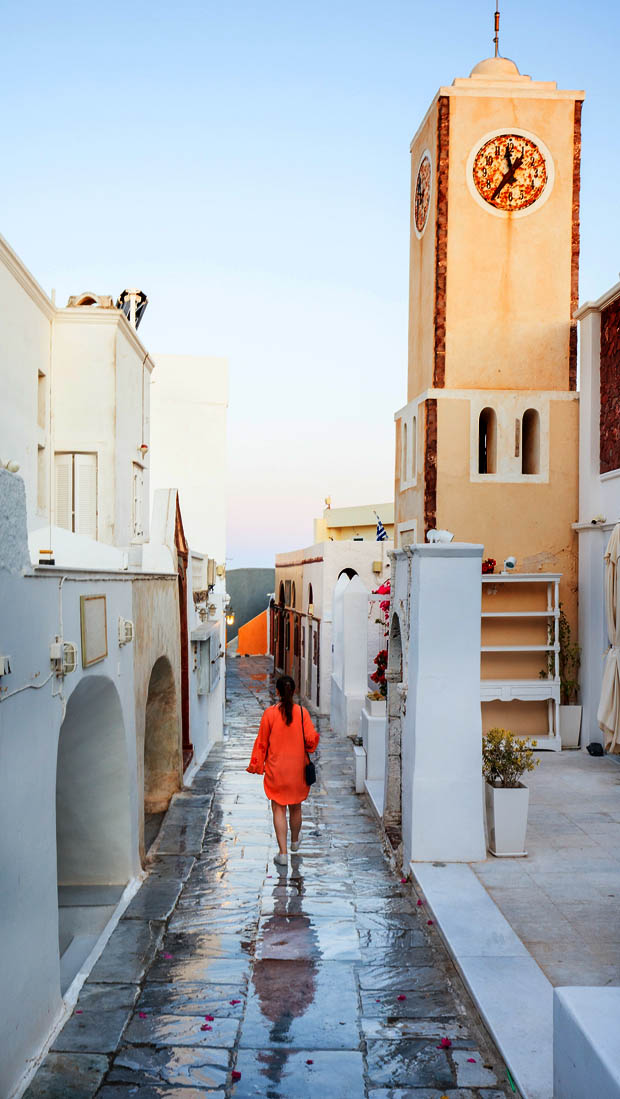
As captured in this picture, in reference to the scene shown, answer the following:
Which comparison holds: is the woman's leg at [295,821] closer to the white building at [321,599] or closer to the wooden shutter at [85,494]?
the wooden shutter at [85,494]

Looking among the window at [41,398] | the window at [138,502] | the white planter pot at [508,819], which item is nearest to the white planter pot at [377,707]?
the white planter pot at [508,819]

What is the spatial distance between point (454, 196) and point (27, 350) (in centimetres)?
629

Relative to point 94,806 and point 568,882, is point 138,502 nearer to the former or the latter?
point 94,806

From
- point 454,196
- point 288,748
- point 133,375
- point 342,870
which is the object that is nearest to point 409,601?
point 288,748

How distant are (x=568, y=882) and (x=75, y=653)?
370 cm

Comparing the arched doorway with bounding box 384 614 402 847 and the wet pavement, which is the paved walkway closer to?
the wet pavement

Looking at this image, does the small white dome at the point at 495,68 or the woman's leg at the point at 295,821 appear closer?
the woman's leg at the point at 295,821

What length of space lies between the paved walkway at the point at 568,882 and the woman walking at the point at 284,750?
1.56 metres

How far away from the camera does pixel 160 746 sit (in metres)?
10.4

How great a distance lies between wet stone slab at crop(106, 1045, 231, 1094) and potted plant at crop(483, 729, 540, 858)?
301 cm

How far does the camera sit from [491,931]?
5.58 m

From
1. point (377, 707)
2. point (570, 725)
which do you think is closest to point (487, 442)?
point (570, 725)

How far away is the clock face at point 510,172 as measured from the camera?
13320mm

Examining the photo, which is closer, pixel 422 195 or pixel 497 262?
pixel 497 262
